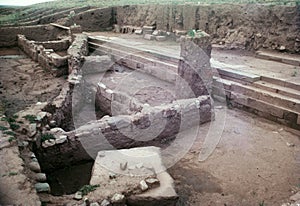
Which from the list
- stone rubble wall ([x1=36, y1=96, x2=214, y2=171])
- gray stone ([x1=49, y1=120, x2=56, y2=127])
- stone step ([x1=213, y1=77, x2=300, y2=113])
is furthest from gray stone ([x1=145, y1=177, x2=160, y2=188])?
stone step ([x1=213, y1=77, x2=300, y2=113])

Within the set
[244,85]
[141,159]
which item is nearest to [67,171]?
[141,159]

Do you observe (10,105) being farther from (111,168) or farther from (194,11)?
(194,11)

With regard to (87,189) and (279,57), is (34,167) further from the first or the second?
(279,57)

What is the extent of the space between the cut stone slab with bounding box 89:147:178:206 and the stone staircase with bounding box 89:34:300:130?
3.63 metres

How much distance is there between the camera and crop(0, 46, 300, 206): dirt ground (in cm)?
422

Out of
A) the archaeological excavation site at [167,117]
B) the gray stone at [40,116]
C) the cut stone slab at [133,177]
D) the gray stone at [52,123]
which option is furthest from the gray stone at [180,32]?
the cut stone slab at [133,177]

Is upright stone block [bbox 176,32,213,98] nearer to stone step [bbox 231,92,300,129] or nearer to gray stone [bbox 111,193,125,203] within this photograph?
stone step [bbox 231,92,300,129]

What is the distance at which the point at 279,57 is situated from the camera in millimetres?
9633

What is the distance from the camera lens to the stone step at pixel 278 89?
6.81 m

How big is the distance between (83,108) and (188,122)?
Result: 3.56 metres

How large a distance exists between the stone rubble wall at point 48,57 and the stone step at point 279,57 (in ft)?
23.2

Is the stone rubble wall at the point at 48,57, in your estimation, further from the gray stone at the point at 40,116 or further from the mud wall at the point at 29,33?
the gray stone at the point at 40,116

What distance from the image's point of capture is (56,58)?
10.0 metres

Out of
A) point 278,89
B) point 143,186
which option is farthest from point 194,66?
point 143,186
